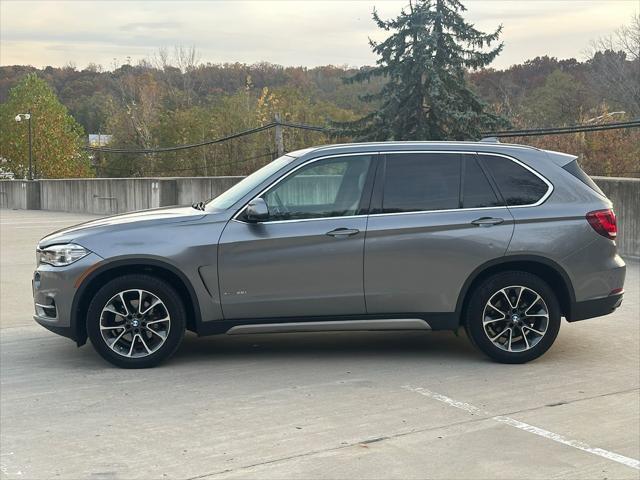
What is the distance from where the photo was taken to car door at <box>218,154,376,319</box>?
21.8ft

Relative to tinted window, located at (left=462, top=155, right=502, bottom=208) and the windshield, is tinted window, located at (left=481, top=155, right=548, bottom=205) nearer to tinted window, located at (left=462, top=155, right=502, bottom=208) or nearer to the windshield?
tinted window, located at (left=462, top=155, right=502, bottom=208)

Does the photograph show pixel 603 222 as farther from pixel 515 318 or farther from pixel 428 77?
pixel 428 77

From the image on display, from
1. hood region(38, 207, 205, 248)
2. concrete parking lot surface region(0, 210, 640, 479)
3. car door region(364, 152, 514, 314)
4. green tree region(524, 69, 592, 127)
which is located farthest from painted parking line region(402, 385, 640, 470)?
green tree region(524, 69, 592, 127)

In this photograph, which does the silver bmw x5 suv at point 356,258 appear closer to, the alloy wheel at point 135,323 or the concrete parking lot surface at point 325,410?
the alloy wheel at point 135,323

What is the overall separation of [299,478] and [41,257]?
340 centimetres

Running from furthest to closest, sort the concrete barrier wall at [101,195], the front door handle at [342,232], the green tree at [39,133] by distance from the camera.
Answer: the green tree at [39,133], the concrete barrier wall at [101,195], the front door handle at [342,232]

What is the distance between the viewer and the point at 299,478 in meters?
4.45

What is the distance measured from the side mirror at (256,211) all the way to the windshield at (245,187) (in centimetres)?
22

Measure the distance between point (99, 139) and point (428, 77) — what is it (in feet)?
221

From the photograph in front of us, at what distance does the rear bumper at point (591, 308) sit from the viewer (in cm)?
693

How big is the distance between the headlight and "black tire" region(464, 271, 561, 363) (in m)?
2.96

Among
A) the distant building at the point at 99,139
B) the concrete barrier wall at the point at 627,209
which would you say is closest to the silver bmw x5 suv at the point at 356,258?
the concrete barrier wall at the point at 627,209

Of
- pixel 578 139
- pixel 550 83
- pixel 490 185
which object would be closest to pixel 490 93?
pixel 550 83

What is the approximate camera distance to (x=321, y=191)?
6.93 m
